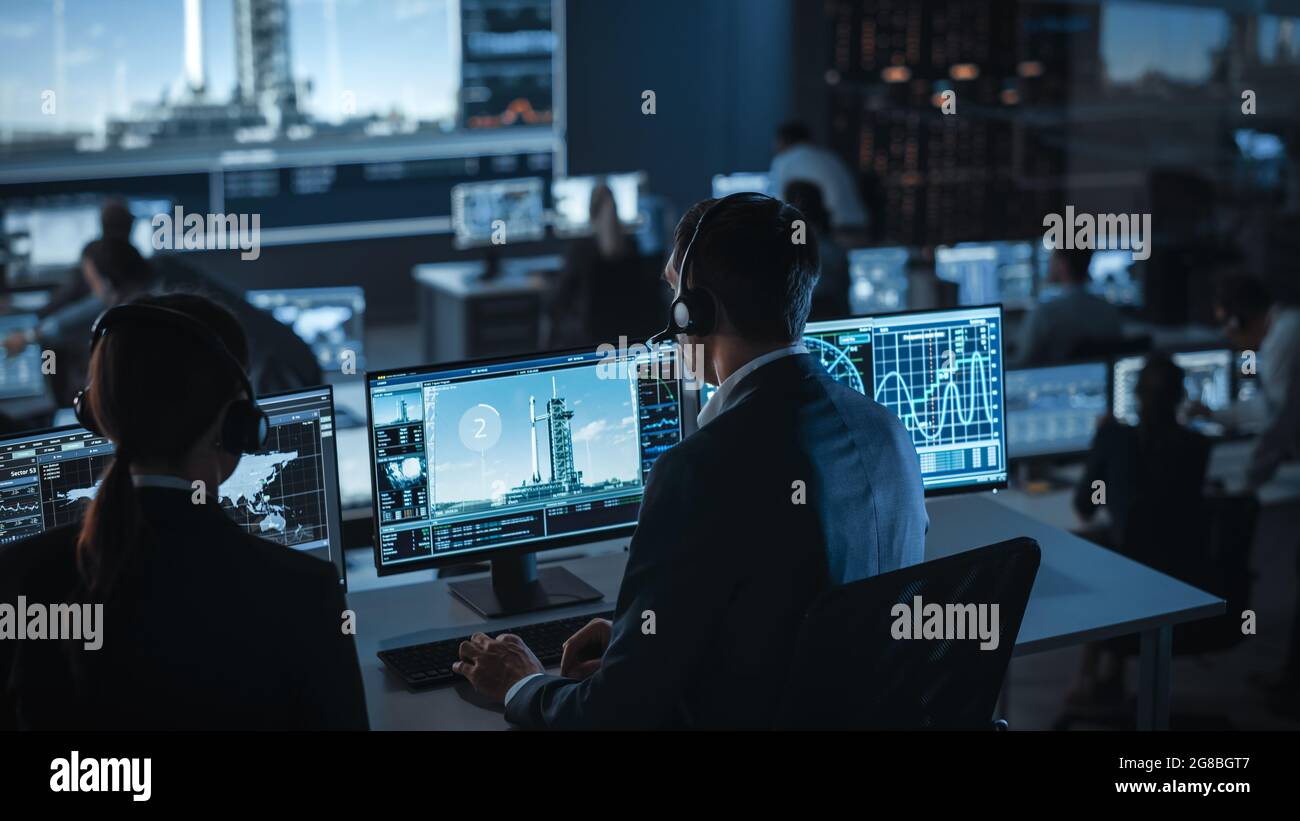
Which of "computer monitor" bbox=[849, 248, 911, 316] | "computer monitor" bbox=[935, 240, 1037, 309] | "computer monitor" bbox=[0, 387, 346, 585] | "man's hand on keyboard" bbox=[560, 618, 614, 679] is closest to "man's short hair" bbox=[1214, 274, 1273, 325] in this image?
"computer monitor" bbox=[935, 240, 1037, 309]

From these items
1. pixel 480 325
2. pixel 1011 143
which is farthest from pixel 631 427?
pixel 1011 143

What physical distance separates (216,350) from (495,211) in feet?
19.9

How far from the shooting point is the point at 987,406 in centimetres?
275

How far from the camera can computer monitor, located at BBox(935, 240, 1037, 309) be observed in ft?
18.7

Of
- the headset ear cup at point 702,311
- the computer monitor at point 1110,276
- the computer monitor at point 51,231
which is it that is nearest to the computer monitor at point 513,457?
the headset ear cup at point 702,311

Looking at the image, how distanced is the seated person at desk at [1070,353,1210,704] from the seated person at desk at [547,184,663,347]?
9.57 ft

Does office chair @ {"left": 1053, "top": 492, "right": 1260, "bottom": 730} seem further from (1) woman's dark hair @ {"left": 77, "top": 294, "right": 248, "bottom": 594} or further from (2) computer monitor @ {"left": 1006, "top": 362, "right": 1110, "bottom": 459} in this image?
(1) woman's dark hair @ {"left": 77, "top": 294, "right": 248, "bottom": 594}

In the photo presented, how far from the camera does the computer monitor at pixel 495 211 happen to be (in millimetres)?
7352

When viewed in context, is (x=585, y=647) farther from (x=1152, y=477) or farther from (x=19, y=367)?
(x=19, y=367)

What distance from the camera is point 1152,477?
3.45 metres

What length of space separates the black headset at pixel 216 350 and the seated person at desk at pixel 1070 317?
11.8ft

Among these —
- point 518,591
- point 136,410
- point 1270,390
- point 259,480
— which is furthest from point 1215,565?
point 136,410

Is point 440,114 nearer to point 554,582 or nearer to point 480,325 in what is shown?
point 480,325

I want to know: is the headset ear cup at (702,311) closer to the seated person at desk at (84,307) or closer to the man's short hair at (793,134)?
the seated person at desk at (84,307)
